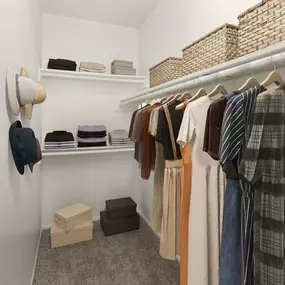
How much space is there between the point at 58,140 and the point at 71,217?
30.3 inches

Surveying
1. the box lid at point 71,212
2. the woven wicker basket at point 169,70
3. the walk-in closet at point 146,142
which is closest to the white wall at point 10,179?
the walk-in closet at point 146,142

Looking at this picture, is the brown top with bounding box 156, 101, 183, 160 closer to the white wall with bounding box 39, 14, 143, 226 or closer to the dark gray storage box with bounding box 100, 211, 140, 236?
the dark gray storage box with bounding box 100, 211, 140, 236

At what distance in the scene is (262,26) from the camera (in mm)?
903

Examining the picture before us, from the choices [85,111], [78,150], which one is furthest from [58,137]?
[85,111]

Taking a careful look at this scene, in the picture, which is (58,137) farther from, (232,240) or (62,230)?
(232,240)

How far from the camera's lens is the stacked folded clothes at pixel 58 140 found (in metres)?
2.15

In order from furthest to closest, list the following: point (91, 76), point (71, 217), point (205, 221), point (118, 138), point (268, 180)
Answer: point (118, 138) → point (91, 76) → point (71, 217) → point (205, 221) → point (268, 180)

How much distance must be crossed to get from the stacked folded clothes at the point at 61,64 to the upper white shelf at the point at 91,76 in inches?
2.7

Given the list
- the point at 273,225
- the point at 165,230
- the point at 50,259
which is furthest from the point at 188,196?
the point at 50,259

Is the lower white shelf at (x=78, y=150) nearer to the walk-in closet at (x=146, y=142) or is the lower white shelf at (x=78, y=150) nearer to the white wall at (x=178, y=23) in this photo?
the walk-in closet at (x=146, y=142)

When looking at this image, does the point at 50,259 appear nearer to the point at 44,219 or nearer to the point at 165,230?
the point at 44,219

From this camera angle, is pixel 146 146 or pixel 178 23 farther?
pixel 178 23

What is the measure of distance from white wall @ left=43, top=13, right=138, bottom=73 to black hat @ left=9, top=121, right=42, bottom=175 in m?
1.61

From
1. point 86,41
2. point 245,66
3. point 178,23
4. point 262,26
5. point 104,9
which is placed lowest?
point 245,66
